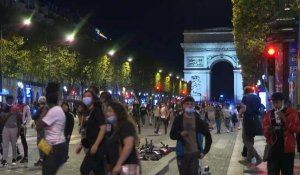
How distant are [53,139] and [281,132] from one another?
3.60m

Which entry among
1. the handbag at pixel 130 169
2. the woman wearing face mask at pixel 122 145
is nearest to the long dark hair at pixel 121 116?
the woman wearing face mask at pixel 122 145

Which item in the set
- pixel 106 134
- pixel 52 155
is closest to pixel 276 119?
pixel 106 134

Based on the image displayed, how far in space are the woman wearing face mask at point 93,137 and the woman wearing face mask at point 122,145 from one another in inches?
44.8

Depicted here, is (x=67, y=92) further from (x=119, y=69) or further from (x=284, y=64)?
(x=284, y=64)

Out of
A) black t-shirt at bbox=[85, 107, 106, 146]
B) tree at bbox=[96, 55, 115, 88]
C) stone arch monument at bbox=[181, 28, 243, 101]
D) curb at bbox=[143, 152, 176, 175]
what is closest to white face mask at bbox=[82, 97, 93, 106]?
black t-shirt at bbox=[85, 107, 106, 146]

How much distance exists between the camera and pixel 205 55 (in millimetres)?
138125

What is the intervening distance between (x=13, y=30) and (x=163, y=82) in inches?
2808

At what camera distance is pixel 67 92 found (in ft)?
261

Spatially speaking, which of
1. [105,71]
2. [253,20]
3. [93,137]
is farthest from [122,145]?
[105,71]

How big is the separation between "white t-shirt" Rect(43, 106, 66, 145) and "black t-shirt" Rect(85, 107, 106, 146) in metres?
0.42

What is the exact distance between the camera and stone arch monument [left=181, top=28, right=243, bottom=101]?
136 m

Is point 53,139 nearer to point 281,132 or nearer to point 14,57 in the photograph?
point 281,132

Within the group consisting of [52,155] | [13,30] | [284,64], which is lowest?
[52,155]

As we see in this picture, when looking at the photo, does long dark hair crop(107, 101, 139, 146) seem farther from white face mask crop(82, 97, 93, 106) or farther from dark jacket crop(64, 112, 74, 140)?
dark jacket crop(64, 112, 74, 140)
